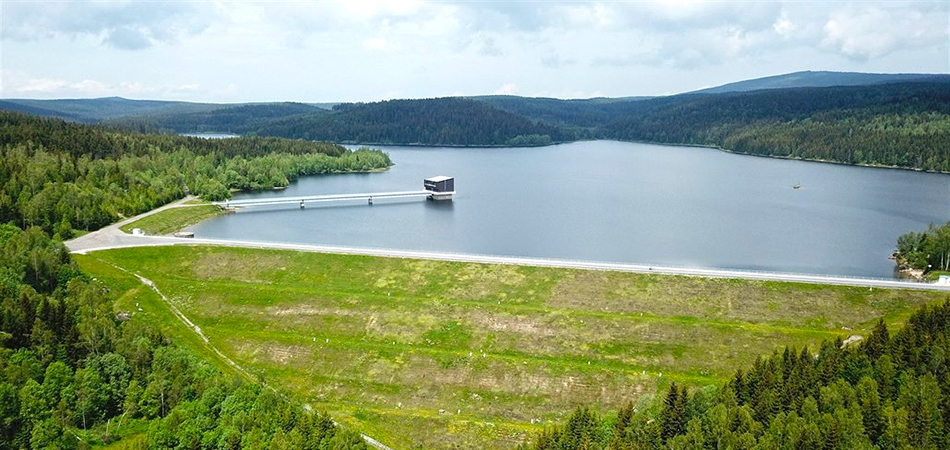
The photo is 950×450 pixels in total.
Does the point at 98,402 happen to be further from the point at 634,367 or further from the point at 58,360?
the point at 634,367

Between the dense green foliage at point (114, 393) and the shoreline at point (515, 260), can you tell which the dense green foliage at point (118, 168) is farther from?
the dense green foliage at point (114, 393)

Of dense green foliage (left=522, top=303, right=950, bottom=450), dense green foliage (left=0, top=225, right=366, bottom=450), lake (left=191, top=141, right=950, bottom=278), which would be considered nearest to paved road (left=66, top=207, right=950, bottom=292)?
lake (left=191, top=141, right=950, bottom=278)

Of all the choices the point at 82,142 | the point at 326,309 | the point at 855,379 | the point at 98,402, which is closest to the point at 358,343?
the point at 326,309

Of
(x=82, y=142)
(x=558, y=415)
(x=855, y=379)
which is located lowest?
(x=558, y=415)

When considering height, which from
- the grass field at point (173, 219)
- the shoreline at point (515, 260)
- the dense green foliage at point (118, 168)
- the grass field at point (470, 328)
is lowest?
the grass field at point (470, 328)

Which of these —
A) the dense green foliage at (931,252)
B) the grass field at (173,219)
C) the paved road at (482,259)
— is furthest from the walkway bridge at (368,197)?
the dense green foliage at (931,252)
